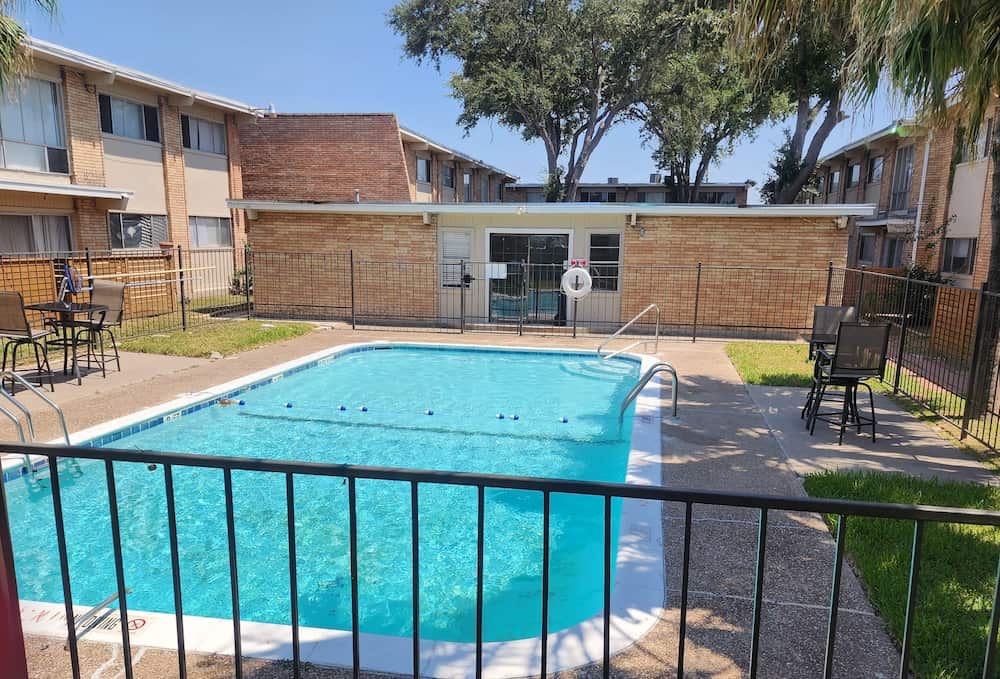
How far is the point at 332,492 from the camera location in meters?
6.19

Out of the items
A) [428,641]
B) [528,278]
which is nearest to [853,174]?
[528,278]

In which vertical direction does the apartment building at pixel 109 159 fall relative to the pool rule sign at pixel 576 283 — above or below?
above

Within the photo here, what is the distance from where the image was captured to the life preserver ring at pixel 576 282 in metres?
13.4

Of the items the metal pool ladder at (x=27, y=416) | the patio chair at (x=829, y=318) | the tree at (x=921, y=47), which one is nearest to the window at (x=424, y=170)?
the patio chair at (x=829, y=318)

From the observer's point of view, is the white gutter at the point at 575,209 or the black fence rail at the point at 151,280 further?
the white gutter at the point at 575,209

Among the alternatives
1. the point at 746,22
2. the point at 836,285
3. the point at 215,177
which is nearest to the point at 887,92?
the point at 746,22

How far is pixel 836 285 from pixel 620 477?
9.84 meters

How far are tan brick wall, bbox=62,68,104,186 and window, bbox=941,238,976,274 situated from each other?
72.0ft

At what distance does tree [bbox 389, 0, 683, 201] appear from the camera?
21.7 metres

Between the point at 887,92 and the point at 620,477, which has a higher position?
the point at 887,92

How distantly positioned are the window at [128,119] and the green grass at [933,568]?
722 inches

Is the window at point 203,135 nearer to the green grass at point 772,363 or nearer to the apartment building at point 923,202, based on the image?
the green grass at point 772,363

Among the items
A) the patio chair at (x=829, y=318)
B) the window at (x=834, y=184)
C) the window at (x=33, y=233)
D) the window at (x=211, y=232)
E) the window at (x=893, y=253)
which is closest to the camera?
the patio chair at (x=829, y=318)

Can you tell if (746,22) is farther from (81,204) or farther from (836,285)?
(81,204)
